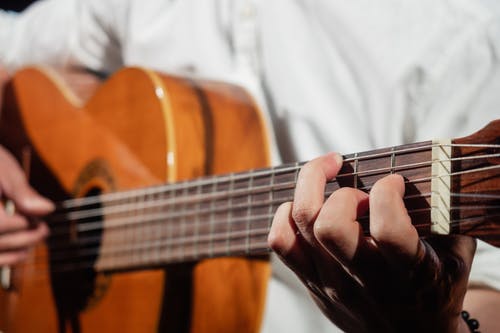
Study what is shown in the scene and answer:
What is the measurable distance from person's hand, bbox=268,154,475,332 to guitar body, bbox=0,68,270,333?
0.26 m

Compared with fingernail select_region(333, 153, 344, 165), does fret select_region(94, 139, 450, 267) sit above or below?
below

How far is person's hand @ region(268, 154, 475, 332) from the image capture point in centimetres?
49

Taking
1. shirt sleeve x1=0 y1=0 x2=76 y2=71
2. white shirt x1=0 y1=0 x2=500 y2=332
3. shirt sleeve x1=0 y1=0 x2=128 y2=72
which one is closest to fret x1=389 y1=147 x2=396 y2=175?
white shirt x1=0 y1=0 x2=500 y2=332

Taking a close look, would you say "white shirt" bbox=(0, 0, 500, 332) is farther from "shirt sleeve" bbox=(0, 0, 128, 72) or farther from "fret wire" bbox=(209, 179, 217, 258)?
"fret wire" bbox=(209, 179, 217, 258)

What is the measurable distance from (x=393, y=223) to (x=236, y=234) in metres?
0.26

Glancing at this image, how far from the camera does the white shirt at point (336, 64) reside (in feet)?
2.42

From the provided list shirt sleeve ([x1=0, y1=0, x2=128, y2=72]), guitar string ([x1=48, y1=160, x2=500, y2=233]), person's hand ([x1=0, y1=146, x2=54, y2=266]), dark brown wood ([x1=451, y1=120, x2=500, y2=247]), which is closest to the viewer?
dark brown wood ([x1=451, y1=120, x2=500, y2=247])

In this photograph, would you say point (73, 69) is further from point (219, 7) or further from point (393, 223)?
point (393, 223)

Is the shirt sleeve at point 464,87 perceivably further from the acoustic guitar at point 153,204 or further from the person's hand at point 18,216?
the person's hand at point 18,216

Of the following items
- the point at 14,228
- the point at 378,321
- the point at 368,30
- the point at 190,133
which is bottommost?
the point at 14,228

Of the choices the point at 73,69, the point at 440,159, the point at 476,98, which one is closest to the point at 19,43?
the point at 73,69

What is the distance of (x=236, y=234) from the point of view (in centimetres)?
70

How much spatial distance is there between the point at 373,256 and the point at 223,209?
0.82 feet

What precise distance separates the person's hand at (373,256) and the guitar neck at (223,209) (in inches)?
0.9
